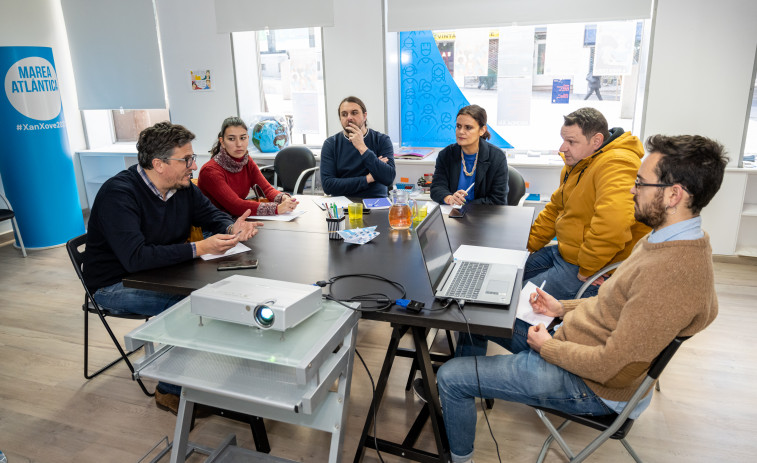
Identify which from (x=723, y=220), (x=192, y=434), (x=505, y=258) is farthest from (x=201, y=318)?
(x=723, y=220)

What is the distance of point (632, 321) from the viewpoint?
4.82 feet

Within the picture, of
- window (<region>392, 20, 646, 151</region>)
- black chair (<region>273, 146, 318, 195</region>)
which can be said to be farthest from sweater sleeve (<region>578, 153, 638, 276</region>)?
black chair (<region>273, 146, 318, 195</region>)

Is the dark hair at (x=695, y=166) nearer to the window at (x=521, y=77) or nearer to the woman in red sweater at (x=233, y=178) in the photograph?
the woman in red sweater at (x=233, y=178)

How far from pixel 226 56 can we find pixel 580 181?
4152 millimetres

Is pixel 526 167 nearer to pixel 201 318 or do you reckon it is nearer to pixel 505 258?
pixel 505 258

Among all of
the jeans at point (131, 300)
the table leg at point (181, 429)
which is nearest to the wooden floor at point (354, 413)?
the table leg at point (181, 429)

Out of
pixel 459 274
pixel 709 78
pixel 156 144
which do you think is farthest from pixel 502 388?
pixel 709 78

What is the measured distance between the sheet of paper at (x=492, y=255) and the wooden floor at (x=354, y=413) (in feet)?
2.55

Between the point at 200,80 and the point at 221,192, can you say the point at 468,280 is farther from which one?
the point at 200,80

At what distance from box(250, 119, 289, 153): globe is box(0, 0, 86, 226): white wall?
1.93 metres

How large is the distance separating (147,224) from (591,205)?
2083 millimetres

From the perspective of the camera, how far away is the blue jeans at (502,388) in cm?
166

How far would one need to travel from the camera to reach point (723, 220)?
4172 millimetres

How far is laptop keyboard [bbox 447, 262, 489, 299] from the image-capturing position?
1784 mm
